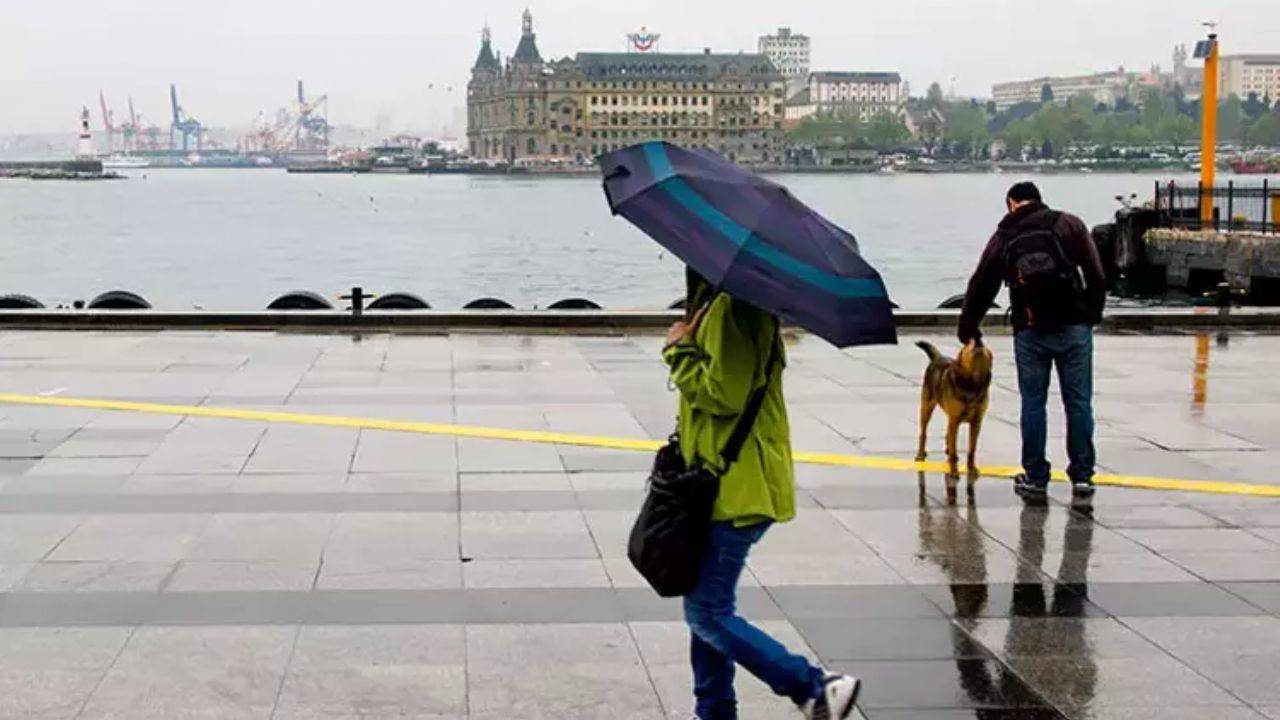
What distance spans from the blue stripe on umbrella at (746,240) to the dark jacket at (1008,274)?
415cm

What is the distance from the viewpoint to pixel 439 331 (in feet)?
59.5

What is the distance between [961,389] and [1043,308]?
800 millimetres

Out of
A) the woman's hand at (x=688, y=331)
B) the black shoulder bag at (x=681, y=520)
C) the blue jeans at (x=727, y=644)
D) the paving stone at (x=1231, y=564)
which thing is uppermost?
the woman's hand at (x=688, y=331)

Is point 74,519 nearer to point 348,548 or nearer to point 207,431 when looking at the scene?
point 348,548

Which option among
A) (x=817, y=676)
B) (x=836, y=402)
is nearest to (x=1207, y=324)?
(x=836, y=402)

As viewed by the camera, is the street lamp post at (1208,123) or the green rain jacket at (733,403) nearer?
the green rain jacket at (733,403)

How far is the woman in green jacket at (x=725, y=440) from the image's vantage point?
15.8 feet

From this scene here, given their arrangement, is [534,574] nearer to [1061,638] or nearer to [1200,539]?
[1061,638]

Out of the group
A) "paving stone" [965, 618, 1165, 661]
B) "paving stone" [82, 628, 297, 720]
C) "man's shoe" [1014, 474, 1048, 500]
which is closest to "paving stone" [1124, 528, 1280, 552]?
"man's shoe" [1014, 474, 1048, 500]

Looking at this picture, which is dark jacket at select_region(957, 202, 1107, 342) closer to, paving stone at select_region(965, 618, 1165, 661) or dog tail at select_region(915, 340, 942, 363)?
dog tail at select_region(915, 340, 942, 363)

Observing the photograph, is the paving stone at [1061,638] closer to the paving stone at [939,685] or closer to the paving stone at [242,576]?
the paving stone at [939,685]

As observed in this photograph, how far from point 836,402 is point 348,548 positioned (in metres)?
5.85

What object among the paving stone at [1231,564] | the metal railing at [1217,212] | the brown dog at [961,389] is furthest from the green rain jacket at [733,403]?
the metal railing at [1217,212]

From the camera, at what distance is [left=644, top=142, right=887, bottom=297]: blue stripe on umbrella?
4727 millimetres
